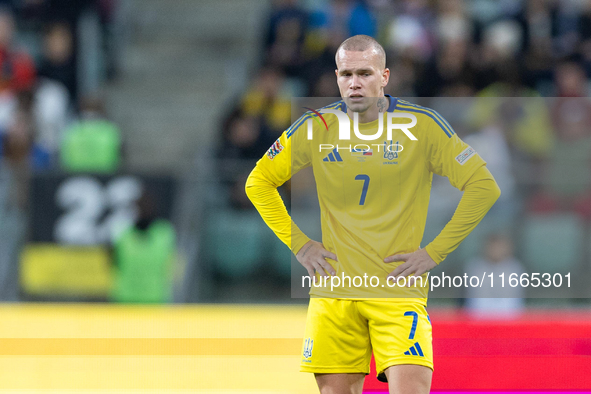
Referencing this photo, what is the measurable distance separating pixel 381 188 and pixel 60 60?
775 cm

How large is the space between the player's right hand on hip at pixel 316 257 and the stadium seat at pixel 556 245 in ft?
11.5

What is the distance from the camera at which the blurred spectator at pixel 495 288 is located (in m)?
6.29

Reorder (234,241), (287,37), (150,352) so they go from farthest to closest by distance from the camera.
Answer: (287,37), (234,241), (150,352)

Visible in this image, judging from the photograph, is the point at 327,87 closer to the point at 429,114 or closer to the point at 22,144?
the point at 22,144

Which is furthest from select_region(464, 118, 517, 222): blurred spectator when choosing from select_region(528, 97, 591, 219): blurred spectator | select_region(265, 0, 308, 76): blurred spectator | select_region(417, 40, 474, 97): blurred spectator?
select_region(265, 0, 308, 76): blurred spectator

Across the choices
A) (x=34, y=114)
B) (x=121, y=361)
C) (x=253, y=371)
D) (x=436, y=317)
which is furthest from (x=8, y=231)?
(x=436, y=317)

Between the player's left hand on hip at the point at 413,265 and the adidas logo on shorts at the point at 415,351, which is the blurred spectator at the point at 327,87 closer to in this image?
the player's left hand on hip at the point at 413,265

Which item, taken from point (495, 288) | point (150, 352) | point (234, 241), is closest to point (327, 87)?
point (234, 241)

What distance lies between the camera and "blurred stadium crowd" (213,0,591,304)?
283 inches

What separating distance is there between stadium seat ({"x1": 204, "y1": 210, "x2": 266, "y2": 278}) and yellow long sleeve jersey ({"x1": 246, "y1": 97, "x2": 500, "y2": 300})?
4056 millimetres

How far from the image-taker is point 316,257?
4047 millimetres

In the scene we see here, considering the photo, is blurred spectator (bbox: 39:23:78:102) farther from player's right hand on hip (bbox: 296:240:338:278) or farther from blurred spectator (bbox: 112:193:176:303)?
player's right hand on hip (bbox: 296:240:338:278)

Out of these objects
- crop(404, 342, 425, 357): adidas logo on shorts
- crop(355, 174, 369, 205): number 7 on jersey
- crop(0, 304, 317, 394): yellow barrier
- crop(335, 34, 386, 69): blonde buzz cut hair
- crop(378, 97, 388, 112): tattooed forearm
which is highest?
crop(335, 34, 386, 69): blonde buzz cut hair

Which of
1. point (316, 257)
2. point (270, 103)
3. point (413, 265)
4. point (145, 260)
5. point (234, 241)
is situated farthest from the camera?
point (270, 103)
